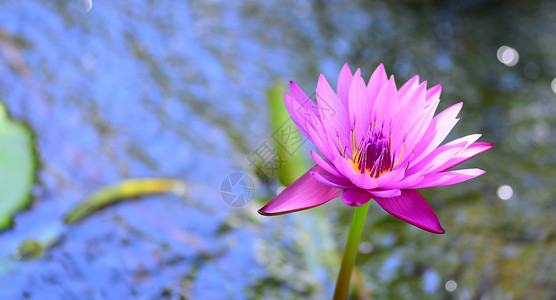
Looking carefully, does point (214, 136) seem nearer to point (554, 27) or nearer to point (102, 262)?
point (102, 262)

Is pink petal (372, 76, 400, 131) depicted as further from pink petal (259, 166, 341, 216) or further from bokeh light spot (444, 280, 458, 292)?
bokeh light spot (444, 280, 458, 292)

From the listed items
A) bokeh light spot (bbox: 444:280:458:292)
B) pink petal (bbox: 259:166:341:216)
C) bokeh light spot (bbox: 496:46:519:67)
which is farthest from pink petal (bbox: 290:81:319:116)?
bokeh light spot (bbox: 496:46:519:67)

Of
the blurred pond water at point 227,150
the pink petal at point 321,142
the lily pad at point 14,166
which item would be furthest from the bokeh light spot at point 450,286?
the lily pad at point 14,166

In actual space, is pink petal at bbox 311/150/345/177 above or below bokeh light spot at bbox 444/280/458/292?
above

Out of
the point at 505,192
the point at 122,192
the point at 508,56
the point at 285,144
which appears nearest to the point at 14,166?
the point at 122,192

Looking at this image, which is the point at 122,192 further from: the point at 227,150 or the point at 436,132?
the point at 436,132

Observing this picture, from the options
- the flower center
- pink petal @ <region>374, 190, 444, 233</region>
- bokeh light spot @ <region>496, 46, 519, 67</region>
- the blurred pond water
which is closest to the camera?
pink petal @ <region>374, 190, 444, 233</region>

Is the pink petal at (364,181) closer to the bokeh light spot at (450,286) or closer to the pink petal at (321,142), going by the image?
the pink petal at (321,142)
